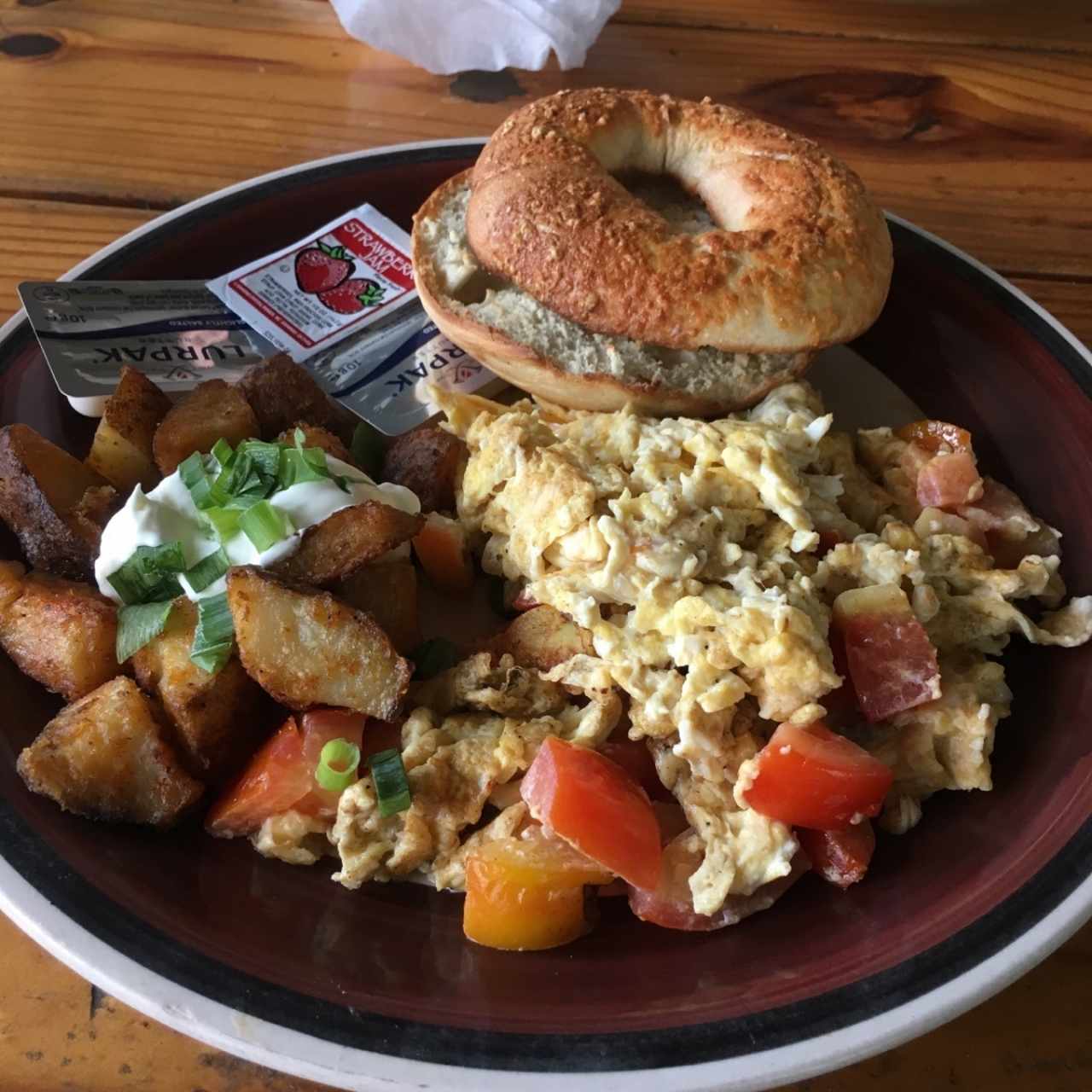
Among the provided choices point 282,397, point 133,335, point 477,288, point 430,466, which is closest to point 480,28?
point 477,288

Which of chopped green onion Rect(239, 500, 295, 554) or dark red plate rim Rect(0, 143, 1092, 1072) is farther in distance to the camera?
chopped green onion Rect(239, 500, 295, 554)

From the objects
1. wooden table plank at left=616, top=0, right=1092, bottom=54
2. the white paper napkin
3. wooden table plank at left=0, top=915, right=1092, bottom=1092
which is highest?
wooden table plank at left=616, top=0, right=1092, bottom=54

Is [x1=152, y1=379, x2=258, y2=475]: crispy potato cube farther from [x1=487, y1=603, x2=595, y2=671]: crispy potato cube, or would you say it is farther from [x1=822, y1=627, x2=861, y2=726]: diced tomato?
[x1=822, y1=627, x2=861, y2=726]: diced tomato

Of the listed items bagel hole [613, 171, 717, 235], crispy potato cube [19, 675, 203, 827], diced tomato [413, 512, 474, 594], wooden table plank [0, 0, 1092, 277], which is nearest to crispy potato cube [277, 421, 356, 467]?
diced tomato [413, 512, 474, 594]

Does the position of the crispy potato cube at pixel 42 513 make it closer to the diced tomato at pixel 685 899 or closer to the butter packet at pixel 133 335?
the butter packet at pixel 133 335

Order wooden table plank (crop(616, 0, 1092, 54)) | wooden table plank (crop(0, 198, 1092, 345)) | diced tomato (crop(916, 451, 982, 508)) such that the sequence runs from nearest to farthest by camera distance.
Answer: diced tomato (crop(916, 451, 982, 508)) < wooden table plank (crop(0, 198, 1092, 345)) < wooden table plank (crop(616, 0, 1092, 54))

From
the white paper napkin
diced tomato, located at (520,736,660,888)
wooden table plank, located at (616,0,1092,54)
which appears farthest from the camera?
wooden table plank, located at (616,0,1092,54)
